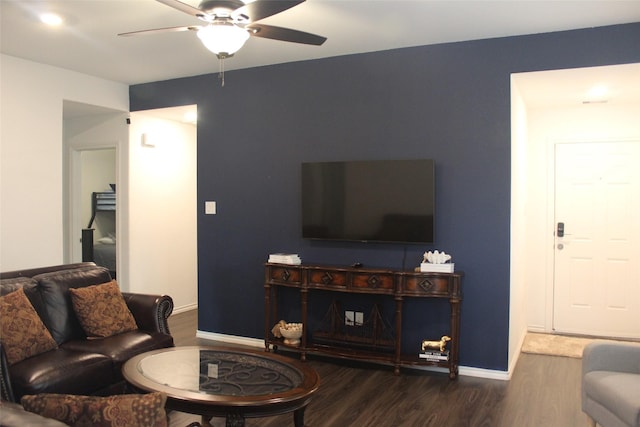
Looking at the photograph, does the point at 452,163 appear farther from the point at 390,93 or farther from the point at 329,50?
the point at 329,50

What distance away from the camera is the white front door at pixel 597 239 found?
5.23 m

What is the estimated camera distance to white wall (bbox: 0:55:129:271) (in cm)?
464

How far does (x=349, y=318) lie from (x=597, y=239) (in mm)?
2778

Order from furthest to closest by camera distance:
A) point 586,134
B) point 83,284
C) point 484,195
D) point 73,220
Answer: point 73,220 < point 586,134 < point 484,195 < point 83,284

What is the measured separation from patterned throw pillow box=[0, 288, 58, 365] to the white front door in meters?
4.80

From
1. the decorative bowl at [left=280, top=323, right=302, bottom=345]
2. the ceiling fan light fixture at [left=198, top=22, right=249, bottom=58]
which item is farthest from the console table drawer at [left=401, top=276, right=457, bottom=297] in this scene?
the ceiling fan light fixture at [left=198, top=22, right=249, bottom=58]

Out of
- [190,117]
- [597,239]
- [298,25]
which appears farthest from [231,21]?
[597,239]

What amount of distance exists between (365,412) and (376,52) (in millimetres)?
2856

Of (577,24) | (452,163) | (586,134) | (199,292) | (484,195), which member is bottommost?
(199,292)

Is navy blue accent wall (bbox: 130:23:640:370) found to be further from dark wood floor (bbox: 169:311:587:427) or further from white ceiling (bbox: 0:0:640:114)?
dark wood floor (bbox: 169:311:587:427)

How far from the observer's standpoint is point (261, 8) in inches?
102

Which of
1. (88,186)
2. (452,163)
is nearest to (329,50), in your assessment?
(452,163)

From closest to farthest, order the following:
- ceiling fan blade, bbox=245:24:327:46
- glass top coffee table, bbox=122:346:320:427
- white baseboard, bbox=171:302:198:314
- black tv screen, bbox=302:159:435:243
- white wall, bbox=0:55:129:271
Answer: glass top coffee table, bbox=122:346:320:427 < ceiling fan blade, bbox=245:24:327:46 < black tv screen, bbox=302:159:435:243 < white wall, bbox=0:55:129:271 < white baseboard, bbox=171:302:198:314

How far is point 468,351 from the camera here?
164 inches
